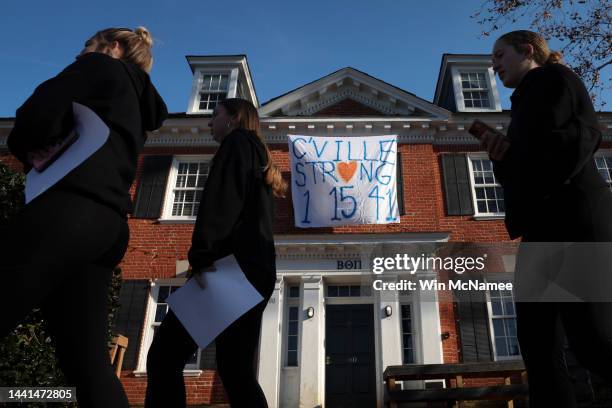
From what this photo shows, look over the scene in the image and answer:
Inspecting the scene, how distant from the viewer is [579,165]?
188 cm

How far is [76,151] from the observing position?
1.56 metres

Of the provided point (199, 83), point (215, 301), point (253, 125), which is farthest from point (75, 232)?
point (199, 83)

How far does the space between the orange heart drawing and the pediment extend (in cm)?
271

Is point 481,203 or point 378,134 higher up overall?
point 378,134

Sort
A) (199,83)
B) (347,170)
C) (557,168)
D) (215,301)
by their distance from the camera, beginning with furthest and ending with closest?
(199,83) < (347,170) < (215,301) < (557,168)

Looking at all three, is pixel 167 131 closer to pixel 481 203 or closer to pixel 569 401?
pixel 481 203

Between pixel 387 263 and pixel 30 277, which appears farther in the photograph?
pixel 387 263

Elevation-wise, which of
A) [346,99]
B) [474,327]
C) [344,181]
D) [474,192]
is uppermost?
[346,99]

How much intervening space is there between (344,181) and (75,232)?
31.7 ft

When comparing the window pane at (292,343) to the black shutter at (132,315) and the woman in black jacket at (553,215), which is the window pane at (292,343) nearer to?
the black shutter at (132,315)

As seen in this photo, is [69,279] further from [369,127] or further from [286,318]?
[369,127]

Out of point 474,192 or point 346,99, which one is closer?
point 474,192

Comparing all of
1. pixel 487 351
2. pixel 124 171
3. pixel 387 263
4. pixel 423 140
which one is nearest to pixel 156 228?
pixel 387 263

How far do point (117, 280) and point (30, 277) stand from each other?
→ 780 centimetres
